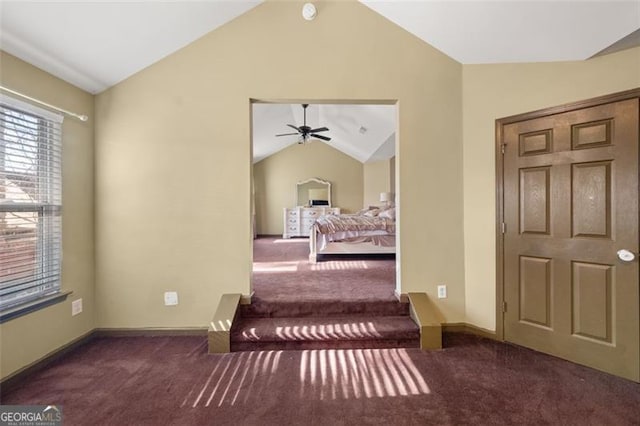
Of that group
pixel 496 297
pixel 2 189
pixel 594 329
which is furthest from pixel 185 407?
pixel 594 329

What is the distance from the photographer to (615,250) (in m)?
2.18

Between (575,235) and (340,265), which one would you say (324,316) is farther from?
(575,235)

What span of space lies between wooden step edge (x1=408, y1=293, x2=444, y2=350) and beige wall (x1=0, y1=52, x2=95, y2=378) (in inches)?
119

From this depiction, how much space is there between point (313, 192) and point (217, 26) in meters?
6.42

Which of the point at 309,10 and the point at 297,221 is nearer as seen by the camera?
the point at 309,10

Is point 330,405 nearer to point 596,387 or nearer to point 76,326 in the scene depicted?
point 596,387

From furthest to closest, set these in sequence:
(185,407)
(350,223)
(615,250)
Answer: (350,223) < (615,250) < (185,407)

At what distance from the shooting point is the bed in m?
5.05

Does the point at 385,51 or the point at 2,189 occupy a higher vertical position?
the point at 385,51

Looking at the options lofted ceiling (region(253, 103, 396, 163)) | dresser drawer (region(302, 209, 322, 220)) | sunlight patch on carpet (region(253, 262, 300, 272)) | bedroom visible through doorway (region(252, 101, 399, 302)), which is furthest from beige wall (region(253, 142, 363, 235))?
sunlight patch on carpet (region(253, 262, 300, 272))

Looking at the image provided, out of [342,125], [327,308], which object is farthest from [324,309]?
[342,125]

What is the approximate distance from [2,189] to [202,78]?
172 cm

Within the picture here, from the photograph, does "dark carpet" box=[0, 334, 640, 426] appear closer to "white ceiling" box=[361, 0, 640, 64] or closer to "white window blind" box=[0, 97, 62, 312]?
"white window blind" box=[0, 97, 62, 312]

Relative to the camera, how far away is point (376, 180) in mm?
9023
